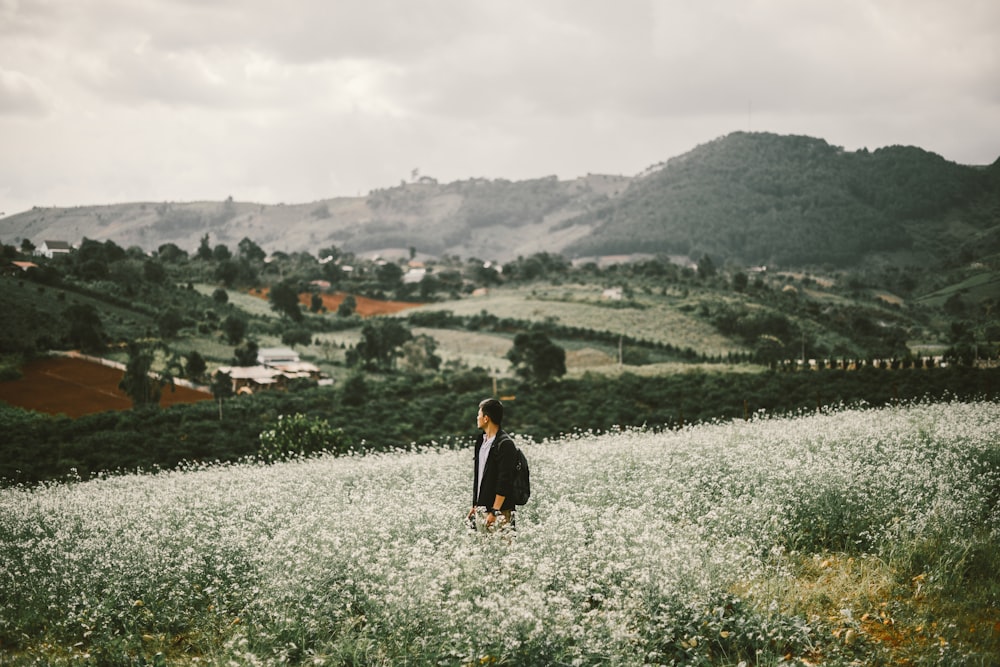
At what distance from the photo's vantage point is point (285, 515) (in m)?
8.51

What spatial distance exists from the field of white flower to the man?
262mm

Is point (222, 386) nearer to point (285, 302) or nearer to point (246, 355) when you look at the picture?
point (246, 355)

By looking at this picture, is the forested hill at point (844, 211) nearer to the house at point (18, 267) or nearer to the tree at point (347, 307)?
the tree at point (347, 307)

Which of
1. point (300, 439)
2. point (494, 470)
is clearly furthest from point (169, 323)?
point (494, 470)

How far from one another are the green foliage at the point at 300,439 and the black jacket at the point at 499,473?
13.1 metres

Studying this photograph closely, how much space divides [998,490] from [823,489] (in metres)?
2.30

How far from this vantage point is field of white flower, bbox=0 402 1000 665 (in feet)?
18.3

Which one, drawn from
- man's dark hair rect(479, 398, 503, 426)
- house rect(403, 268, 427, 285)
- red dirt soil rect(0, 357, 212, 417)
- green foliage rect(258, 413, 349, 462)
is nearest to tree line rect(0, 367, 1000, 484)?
green foliage rect(258, 413, 349, 462)

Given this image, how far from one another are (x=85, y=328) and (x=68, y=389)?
A: 5.22 m

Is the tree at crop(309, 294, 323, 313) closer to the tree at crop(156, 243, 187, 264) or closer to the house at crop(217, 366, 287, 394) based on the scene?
the tree at crop(156, 243, 187, 264)

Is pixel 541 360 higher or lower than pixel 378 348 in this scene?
higher

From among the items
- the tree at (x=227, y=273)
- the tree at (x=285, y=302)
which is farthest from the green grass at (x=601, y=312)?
the tree at (x=227, y=273)

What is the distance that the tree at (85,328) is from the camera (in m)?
33.1

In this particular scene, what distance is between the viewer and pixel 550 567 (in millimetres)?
6176
